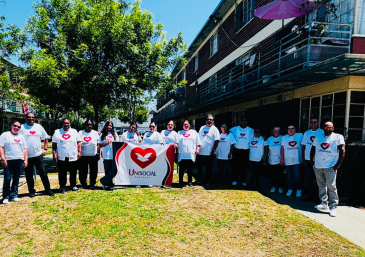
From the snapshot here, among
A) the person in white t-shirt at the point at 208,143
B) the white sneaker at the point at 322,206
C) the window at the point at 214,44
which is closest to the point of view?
the white sneaker at the point at 322,206

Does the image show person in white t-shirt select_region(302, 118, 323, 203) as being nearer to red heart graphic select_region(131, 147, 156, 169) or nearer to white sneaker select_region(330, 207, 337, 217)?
white sneaker select_region(330, 207, 337, 217)

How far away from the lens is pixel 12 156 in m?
5.88

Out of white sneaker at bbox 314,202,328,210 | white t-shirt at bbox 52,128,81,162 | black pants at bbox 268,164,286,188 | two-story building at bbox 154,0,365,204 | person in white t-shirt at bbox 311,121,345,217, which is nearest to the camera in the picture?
person in white t-shirt at bbox 311,121,345,217

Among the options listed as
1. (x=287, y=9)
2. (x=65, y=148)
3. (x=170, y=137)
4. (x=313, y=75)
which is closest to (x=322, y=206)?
(x=313, y=75)

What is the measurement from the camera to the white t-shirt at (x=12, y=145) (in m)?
5.84

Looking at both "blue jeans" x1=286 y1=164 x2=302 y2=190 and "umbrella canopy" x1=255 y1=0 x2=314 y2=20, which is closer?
"blue jeans" x1=286 y1=164 x2=302 y2=190

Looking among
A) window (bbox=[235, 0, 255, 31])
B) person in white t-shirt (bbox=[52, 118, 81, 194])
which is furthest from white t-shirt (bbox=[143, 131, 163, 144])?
window (bbox=[235, 0, 255, 31])

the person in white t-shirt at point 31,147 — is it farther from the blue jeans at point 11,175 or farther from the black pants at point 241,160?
the black pants at point 241,160

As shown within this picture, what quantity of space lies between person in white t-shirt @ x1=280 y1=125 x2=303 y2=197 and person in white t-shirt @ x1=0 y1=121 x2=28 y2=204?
631 cm

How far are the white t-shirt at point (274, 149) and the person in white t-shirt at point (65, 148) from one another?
5071 mm

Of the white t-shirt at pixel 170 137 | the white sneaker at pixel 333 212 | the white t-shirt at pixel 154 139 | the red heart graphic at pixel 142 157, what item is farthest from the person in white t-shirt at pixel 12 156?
the white sneaker at pixel 333 212

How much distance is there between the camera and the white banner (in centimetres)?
731

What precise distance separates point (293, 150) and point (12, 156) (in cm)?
665

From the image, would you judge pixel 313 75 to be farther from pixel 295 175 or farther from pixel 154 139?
pixel 154 139
